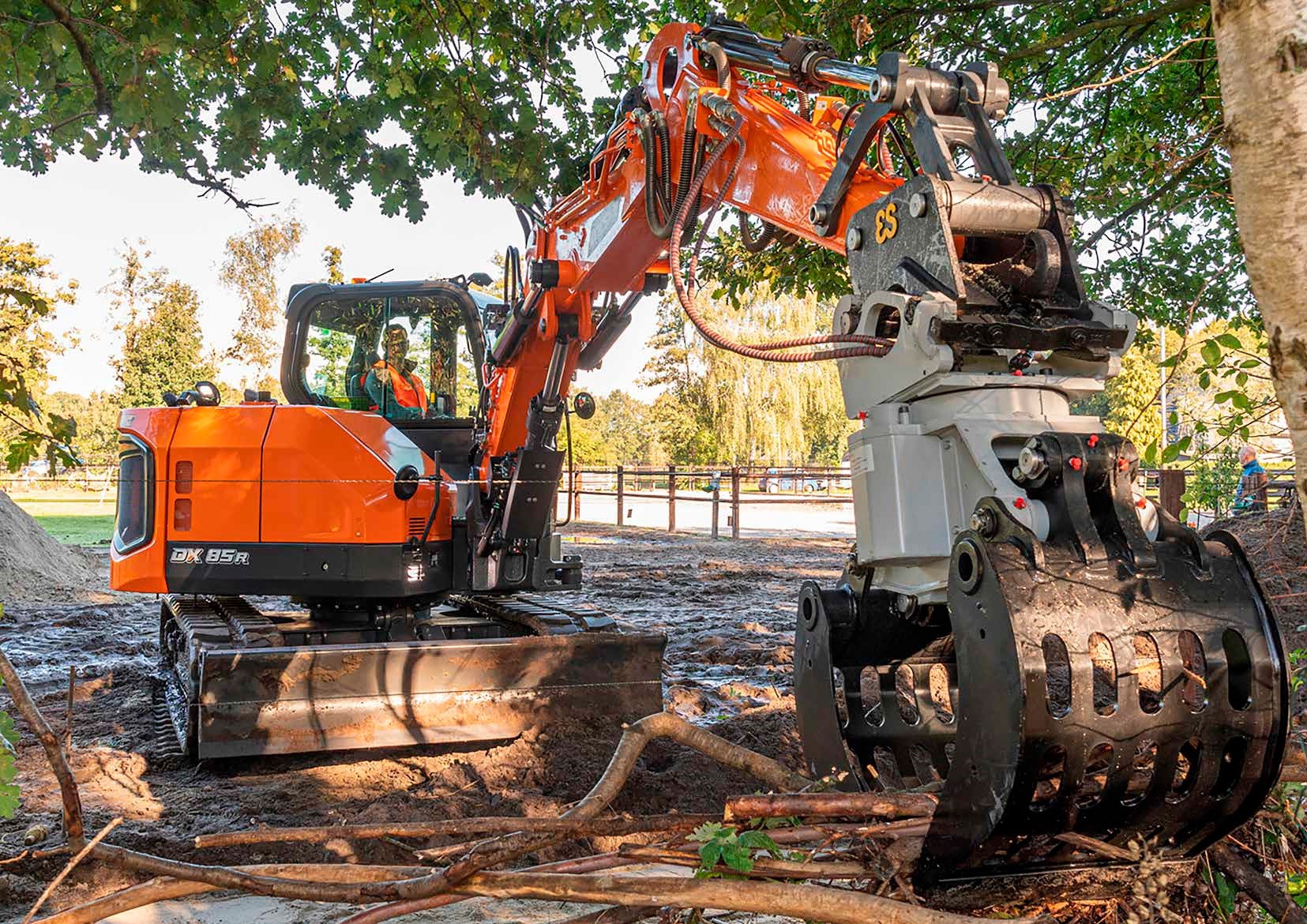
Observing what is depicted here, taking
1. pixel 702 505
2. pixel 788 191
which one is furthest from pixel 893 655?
pixel 702 505

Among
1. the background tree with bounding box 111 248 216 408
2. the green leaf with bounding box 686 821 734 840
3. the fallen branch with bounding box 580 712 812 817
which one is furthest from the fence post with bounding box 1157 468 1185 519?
the background tree with bounding box 111 248 216 408

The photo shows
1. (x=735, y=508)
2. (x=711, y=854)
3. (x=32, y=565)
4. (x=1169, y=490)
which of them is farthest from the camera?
(x=735, y=508)

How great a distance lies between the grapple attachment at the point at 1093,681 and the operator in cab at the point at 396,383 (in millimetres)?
4961

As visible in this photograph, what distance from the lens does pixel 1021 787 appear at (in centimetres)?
206

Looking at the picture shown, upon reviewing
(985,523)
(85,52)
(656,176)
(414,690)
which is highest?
(85,52)

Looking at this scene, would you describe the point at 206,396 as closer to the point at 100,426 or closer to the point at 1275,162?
the point at 1275,162

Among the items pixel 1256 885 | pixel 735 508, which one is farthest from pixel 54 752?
pixel 735 508

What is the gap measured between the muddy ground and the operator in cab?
2.25 metres

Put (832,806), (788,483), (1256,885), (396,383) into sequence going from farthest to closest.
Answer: (788,483) < (396,383) < (1256,885) < (832,806)

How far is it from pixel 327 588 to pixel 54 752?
323 cm

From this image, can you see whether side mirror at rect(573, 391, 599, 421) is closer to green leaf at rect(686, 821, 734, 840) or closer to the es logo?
the es logo

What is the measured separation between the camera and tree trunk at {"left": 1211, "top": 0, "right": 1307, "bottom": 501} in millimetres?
1589

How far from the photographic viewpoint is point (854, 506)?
270 centimetres

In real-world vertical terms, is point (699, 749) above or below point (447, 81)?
below
